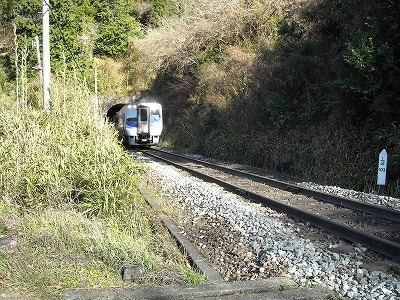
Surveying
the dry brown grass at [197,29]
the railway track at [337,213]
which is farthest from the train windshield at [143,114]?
the railway track at [337,213]

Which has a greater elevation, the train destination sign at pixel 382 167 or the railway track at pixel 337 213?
the train destination sign at pixel 382 167

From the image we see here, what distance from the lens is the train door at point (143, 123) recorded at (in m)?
26.9

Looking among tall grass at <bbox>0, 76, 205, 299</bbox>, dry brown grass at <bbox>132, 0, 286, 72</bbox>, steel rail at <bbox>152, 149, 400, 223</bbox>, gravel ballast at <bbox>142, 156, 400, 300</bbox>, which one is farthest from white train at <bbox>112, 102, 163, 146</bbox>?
gravel ballast at <bbox>142, 156, 400, 300</bbox>

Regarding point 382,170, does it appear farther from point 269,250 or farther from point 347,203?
point 269,250

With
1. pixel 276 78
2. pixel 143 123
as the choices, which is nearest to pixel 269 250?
pixel 276 78

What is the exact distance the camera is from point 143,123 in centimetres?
2697

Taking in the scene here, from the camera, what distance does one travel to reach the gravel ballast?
165 inches

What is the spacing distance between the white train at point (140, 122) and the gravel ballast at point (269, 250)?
1859cm

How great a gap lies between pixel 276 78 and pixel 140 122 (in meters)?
12.5

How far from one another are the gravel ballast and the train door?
18.6 m

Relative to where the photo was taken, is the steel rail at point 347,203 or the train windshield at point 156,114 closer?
the steel rail at point 347,203

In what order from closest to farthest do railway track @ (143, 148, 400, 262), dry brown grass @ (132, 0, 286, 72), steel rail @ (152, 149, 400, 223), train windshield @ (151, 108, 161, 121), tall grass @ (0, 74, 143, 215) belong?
railway track @ (143, 148, 400, 262)
tall grass @ (0, 74, 143, 215)
steel rail @ (152, 149, 400, 223)
dry brown grass @ (132, 0, 286, 72)
train windshield @ (151, 108, 161, 121)

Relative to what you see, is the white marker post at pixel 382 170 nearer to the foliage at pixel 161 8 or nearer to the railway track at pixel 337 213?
the railway track at pixel 337 213

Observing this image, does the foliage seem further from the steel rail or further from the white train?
the steel rail
